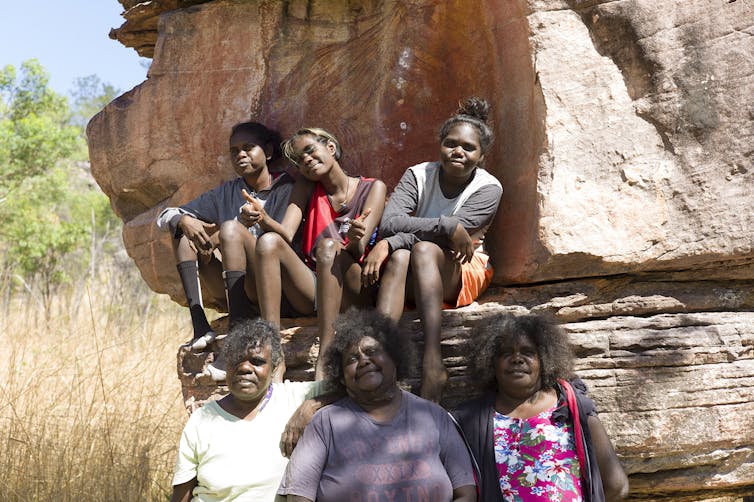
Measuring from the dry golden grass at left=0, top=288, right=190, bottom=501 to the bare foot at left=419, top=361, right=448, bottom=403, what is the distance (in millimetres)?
2397

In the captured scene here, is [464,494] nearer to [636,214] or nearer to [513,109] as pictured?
[636,214]

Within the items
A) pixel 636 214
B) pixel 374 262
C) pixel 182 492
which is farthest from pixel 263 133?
pixel 182 492

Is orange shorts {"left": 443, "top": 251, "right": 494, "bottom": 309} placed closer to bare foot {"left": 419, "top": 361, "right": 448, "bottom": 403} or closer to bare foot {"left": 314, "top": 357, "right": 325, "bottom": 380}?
bare foot {"left": 419, "top": 361, "right": 448, "bottom": 403}

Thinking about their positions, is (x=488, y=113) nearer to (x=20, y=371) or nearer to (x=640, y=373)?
(x=640, y=373)

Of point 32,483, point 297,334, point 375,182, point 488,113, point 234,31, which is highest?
point 234,31

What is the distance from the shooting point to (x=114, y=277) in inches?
443

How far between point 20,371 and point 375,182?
150 inches

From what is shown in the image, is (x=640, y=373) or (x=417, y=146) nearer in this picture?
(x=640, y=373)

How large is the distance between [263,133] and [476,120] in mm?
1106

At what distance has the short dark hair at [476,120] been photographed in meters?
4.07

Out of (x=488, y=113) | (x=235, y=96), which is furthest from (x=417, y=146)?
(x=235, y=96)

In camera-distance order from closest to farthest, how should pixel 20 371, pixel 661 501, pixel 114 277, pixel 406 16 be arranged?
pixel 661 501
pixel 406 16
pixel 20 371
pixel 114 277

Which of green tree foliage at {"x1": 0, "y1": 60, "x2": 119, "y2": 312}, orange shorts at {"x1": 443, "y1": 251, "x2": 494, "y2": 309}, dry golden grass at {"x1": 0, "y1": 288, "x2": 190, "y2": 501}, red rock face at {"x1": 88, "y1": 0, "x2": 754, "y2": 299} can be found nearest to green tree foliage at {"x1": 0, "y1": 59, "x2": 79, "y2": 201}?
green tree foliage at {"x1": 0, "y1": 60, "x2": 119, "y2": 312}

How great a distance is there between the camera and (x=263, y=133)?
456 centimetres
